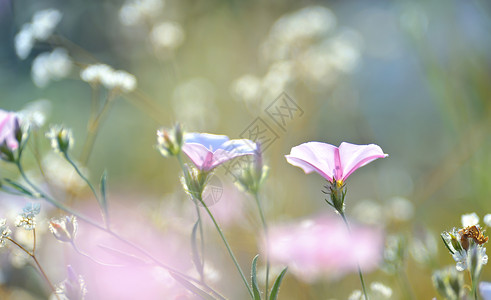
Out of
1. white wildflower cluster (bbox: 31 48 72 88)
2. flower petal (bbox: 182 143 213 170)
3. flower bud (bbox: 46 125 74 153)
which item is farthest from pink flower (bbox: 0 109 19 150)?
white wildflower cluster (bbox: 31 48 72 88)

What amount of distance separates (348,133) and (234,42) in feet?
1.15

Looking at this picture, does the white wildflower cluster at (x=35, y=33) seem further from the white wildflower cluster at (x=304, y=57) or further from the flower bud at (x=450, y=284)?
the flower bud at (x=450, y=284)

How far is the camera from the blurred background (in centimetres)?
63

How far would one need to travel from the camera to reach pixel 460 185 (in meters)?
0.94

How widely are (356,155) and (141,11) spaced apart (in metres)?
0.57

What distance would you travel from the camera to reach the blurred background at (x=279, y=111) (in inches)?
24.7

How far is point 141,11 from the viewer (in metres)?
0.81

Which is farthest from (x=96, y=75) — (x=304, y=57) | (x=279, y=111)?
(x=304, y=57)

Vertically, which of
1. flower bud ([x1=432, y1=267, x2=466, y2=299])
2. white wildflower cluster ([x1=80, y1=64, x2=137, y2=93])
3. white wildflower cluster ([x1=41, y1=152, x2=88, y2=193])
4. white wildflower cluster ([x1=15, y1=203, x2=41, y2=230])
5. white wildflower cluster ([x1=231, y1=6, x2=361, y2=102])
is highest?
white wildflower cluster ([x1=231, y1=6, x2=361, y2=102])

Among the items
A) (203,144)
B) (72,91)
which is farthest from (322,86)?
(72,91)

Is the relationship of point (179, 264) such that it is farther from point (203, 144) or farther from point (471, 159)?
point (471, 159)

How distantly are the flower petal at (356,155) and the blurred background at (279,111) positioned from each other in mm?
117

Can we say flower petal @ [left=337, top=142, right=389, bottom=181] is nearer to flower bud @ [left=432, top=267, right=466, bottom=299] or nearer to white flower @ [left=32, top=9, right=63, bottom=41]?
flower bud @ [left=432, top=267, right=466, bottom=299]

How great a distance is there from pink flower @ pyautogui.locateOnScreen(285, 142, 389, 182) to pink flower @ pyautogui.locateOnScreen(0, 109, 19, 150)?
7.7 inches
